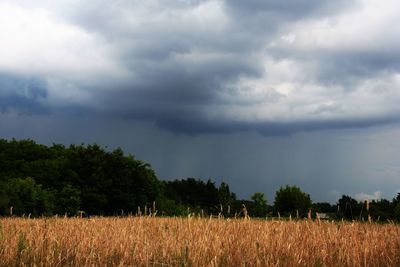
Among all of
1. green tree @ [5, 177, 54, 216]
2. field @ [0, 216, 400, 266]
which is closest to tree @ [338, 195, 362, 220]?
field @ [0, 216, 400, 266]

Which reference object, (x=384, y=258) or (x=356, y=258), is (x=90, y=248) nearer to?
(x=356, y=258)

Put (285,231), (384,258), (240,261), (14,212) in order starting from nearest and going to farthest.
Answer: (240,261) → (384,258) → (285,231) → (14,212)

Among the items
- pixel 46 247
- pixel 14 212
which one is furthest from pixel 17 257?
pixel 14 212

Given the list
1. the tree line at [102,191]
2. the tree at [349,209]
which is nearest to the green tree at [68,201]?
the tree line at [102,191]

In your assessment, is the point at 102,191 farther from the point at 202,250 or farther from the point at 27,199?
the point at 202,250

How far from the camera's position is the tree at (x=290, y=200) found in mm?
48656

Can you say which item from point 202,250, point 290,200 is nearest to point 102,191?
point 290,200

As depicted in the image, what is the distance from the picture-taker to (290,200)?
1941 inches

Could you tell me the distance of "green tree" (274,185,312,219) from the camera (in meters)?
48.7

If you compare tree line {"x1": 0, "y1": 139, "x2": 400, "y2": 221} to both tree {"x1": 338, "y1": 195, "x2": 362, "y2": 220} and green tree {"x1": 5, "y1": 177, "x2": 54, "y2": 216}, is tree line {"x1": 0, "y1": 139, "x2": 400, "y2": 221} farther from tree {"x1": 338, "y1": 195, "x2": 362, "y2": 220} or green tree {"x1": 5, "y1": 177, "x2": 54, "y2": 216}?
tree {"x1": 338, "y1": 195, "x2": 362, "y2": 220}

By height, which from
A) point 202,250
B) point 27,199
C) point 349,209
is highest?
point 27,199

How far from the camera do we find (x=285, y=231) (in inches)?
515

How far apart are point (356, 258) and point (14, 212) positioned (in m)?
33.7

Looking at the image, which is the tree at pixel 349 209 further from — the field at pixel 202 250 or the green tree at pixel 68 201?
the green tree at pixel 68 201
